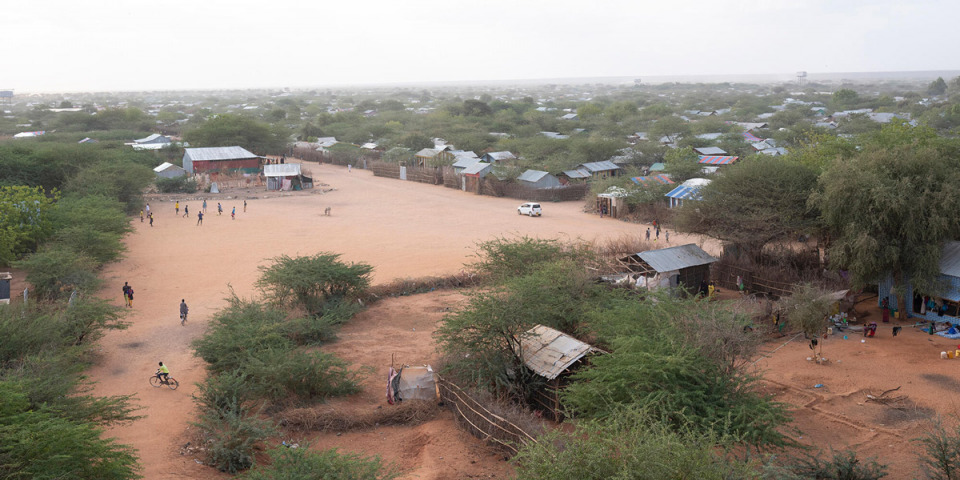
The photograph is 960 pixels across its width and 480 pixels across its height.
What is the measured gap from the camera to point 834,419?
13.3 meters

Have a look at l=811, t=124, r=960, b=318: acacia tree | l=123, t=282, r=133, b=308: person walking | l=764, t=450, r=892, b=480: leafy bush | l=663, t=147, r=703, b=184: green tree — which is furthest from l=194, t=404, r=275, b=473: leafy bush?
l=663, t=147, r=703, b=184: green tree

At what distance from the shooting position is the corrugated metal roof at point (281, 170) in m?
49.2

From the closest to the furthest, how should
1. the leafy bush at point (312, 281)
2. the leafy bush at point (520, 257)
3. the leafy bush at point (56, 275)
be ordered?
1. the leafy bush at point (520, 257)
2. the leafy bush at point (312, 281)
3. the leafy bush at point (56, 275)

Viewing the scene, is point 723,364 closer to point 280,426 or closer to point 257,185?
point 280,426

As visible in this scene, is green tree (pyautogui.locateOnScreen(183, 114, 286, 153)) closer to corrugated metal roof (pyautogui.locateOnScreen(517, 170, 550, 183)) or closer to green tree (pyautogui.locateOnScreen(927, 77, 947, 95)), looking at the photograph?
corrugated metal roof (pyautogui.locateOnScreen(517, 170, 550, 183))

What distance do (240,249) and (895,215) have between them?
80.2ft

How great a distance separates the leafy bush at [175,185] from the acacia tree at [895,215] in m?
40.4

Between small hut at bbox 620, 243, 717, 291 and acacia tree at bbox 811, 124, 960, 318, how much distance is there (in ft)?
12.3

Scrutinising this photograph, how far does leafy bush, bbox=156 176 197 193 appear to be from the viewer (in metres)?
46.6

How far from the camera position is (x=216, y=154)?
5197 cm

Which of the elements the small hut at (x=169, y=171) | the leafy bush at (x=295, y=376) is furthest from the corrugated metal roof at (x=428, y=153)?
the leafy bush at (x=295, y=376)

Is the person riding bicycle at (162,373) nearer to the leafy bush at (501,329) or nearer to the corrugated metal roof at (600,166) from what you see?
the leafy bush at (501,329)

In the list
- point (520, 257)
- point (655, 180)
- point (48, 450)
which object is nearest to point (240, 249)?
point (520, 257)

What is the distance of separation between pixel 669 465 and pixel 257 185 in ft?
157
